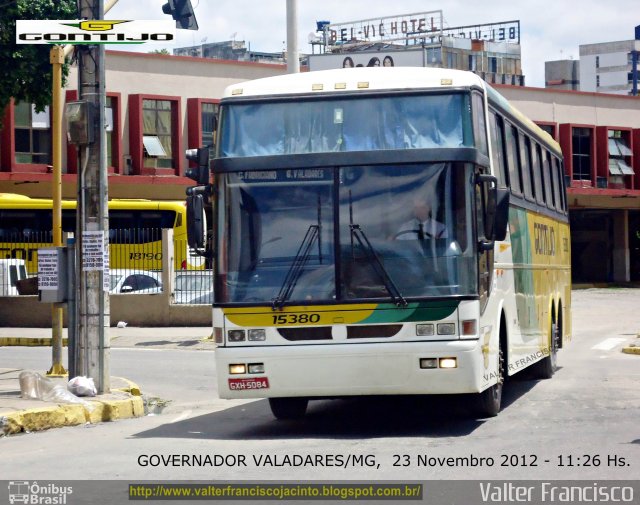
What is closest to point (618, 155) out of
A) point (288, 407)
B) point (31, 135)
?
point (31, 135)

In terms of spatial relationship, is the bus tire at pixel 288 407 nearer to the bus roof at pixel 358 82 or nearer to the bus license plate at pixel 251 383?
the bus license plate at pixel 251 383

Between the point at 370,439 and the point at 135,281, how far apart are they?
18665 mm

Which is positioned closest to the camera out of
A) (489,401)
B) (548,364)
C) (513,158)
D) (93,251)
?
(489,401)

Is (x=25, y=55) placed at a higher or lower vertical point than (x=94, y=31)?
higher

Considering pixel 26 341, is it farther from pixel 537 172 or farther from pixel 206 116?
pixel 206 116

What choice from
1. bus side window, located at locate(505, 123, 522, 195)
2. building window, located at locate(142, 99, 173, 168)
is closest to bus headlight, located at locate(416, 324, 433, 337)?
bus side window, located at locate(505, 123, 522, 195)

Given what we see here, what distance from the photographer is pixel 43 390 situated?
13438 millimetres

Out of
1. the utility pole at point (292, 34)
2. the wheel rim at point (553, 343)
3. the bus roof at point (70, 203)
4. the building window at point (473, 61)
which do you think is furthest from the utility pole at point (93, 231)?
the building window at point (473, 61)

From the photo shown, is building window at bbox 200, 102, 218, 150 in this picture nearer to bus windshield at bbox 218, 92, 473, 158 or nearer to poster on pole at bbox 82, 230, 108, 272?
poster on pole at bbox 82, 230, 108, 272

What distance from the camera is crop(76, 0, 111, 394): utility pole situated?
13.8m

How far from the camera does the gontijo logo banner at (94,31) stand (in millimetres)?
13148

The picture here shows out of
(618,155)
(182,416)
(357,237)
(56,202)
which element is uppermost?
(618,155)

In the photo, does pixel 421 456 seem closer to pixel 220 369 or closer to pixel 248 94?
pixel 220 369

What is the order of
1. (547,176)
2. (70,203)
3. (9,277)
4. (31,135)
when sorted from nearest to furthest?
(547,176), (9,277), (70,203), (31,135)
